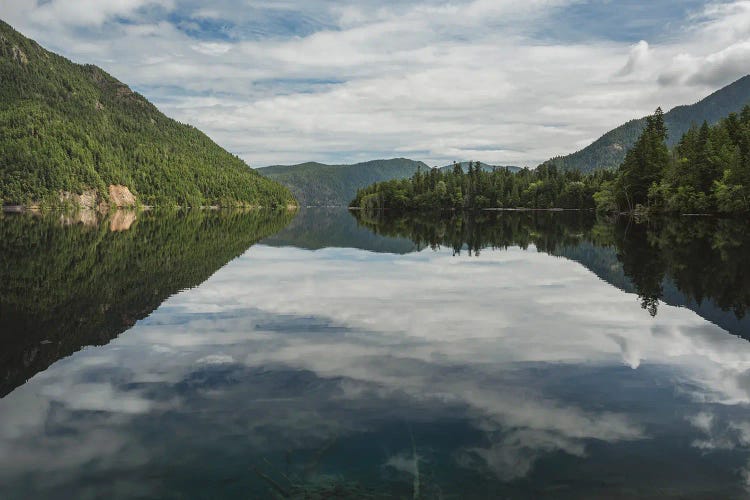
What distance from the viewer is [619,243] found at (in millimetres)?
56125

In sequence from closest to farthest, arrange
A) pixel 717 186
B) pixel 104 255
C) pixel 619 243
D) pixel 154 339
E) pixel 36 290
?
pixel 154 339 < pixel 36 290 < pixel 104 255 < pixel 619 243 < pixel 717 186

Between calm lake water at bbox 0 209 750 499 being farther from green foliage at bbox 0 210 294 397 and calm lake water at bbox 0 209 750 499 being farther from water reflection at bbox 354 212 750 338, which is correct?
water reflection at bbox 354 212 750 338

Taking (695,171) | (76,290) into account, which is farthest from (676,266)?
(695,171)

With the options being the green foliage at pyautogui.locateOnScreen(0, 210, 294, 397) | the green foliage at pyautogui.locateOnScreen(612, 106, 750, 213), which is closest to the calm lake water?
the green foliage at pyautogui.locateOnScreen(0, 210, 294, 397)

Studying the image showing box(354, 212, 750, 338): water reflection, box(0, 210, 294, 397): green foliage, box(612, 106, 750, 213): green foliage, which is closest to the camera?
box(0, 210, 294, 397): green foliage

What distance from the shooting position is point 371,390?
1285 cm

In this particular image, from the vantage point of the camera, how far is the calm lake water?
29.0ft

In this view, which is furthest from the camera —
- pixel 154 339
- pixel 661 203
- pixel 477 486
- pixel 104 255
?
pixel 661 203

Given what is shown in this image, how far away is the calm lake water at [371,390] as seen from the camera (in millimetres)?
8852

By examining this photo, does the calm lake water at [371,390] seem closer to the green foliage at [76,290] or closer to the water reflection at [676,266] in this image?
the green foliage at [76,290]

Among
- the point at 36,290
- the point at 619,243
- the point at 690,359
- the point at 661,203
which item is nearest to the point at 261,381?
the point at 690,359

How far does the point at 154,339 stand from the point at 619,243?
165 ft

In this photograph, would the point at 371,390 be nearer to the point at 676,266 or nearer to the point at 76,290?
the point at 76,290

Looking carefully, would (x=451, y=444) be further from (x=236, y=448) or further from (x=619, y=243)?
(x=619, y=243)
